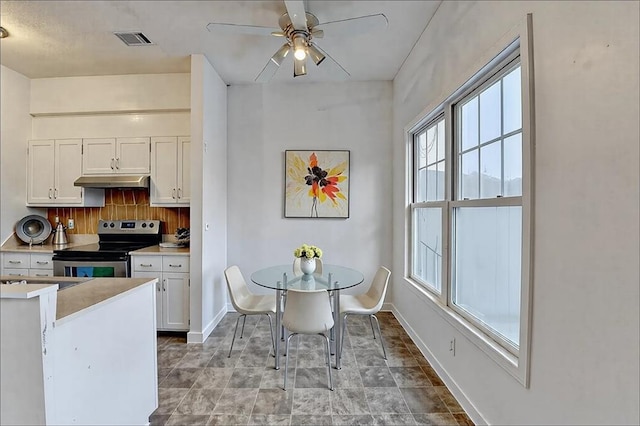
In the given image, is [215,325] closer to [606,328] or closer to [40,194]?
[40,194]

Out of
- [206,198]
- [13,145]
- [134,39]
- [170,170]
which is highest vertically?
[134,39]

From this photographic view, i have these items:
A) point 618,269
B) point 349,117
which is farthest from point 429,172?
point 618,269

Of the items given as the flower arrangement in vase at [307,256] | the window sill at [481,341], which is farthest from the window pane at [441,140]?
the flower arrangement in vase at [307,256]

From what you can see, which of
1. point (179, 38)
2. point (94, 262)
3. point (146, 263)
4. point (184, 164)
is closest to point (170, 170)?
point (184, 164)

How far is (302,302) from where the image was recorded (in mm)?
2068

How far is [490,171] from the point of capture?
178 centimetres

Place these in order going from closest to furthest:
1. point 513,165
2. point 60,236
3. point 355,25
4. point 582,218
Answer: point 582,218 → point 513,165 → point 355,25 → point 60,236

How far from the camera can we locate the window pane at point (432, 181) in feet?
8.86

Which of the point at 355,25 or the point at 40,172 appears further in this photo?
the point at 40,172

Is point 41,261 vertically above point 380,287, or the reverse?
point 41,261

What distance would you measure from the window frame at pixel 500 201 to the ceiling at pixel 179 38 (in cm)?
87

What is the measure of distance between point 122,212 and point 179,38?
2.17 meters

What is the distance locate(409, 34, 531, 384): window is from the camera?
1.47 metres

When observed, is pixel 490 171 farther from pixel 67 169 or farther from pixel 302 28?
pixel 67 169
